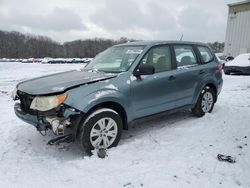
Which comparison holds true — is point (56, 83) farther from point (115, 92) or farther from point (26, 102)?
point (115, 92)

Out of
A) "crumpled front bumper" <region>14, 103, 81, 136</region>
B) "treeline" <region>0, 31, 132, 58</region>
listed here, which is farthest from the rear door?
"treeline" <region>0, 31, 132, 58</region>

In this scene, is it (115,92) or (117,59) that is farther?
(117,59)

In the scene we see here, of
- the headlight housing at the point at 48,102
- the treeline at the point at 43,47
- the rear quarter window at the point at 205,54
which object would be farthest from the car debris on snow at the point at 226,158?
the treeline at the point at 43,47

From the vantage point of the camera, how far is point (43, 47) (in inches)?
4232

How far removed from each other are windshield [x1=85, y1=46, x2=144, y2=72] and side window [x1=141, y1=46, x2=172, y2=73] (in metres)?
0.18

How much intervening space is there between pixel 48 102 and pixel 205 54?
12.5ft

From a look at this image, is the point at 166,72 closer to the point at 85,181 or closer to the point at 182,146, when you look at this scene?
the point at 182,146

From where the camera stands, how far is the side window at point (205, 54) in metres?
5.96

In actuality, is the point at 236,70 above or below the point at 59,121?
above

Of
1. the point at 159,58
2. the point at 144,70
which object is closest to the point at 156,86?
the point at 144,70

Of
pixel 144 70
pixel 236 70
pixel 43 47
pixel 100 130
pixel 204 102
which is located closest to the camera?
pixel 100 130

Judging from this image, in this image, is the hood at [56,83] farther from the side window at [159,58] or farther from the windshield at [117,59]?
the side window at [159,58]

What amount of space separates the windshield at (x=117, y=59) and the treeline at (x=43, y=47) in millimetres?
98020

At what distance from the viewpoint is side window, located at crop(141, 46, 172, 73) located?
4.79m
